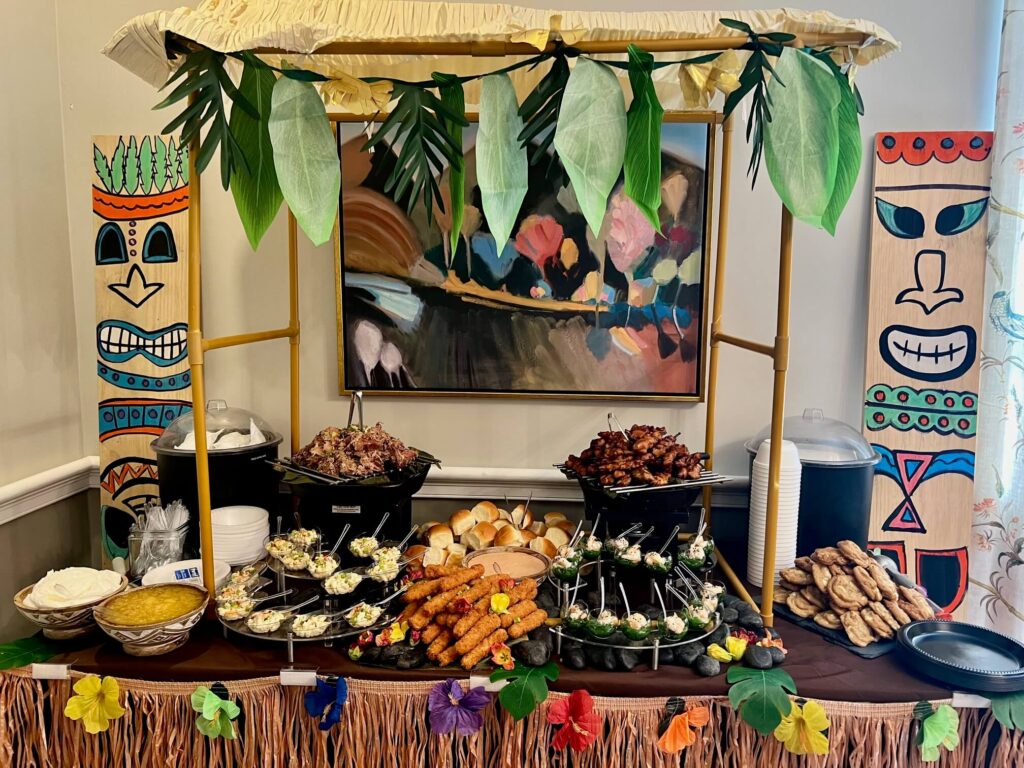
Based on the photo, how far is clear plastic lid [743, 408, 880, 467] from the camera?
1.70 m

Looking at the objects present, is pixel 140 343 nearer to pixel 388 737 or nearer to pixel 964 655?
pixel 388 737

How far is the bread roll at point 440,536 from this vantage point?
1765 millimetres

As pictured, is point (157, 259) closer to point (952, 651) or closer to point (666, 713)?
point (666, 713)

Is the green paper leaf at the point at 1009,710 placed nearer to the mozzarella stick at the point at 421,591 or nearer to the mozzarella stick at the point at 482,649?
the mozzarella stick at the point at 482,649

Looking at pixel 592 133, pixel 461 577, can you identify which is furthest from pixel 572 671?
pixel 592 133

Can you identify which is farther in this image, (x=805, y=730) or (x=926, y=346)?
(x=926, y=346)

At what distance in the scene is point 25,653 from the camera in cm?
135

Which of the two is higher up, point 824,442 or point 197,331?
point 197,331

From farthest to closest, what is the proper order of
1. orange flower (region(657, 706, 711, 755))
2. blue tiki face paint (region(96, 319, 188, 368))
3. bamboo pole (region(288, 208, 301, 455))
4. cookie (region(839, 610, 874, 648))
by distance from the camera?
1. blue tiki face paint (region(96, 319, 188, 368))
2. bamboo pole (region(288, 208, 301, 455))
3. cookie (region(839, 610, 874, 648))
4. orange flower (region(657, 706, 711, 755))

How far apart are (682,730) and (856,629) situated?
1.49 ft

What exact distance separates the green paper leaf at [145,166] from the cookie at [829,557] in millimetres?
2025

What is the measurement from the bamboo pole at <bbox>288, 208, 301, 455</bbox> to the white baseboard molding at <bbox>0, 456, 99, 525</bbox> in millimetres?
659

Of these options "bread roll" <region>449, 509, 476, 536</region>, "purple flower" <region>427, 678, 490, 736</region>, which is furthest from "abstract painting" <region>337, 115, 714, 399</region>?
"purple flower" <region>427, 678, 490, 736</region>

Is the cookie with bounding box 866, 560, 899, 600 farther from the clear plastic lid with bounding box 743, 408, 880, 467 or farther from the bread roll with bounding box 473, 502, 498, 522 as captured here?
the bread roll with bounding box 473, 502, 498, 522
